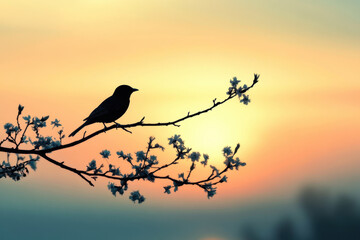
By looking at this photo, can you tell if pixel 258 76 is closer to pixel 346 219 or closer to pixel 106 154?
pixel 106 154

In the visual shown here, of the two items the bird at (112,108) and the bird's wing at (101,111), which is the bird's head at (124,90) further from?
the bird's wing at (101,111)

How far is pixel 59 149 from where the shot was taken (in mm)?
9938

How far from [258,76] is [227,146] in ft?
4.41

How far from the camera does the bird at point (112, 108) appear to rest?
11.9 meters

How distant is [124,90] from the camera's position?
1303 centimetres

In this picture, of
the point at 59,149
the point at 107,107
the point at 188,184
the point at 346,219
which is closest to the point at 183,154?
the point at 188,184

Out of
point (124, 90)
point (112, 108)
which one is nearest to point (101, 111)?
point (112, 108)

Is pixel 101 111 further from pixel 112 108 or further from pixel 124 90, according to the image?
pixel 124 90

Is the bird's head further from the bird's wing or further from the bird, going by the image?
the bird's wing

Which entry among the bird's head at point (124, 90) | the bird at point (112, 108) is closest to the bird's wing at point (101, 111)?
the bird at point (112, 108)

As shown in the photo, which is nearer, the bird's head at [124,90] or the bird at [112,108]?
the bird at [112,108]

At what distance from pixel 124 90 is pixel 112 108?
996mm

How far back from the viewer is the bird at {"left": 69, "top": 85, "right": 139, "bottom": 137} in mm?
11938

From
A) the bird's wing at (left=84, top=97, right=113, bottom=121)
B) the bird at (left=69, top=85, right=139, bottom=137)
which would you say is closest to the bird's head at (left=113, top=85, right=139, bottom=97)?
the bird at (left=69, top=85, right=139, bottom=137)
